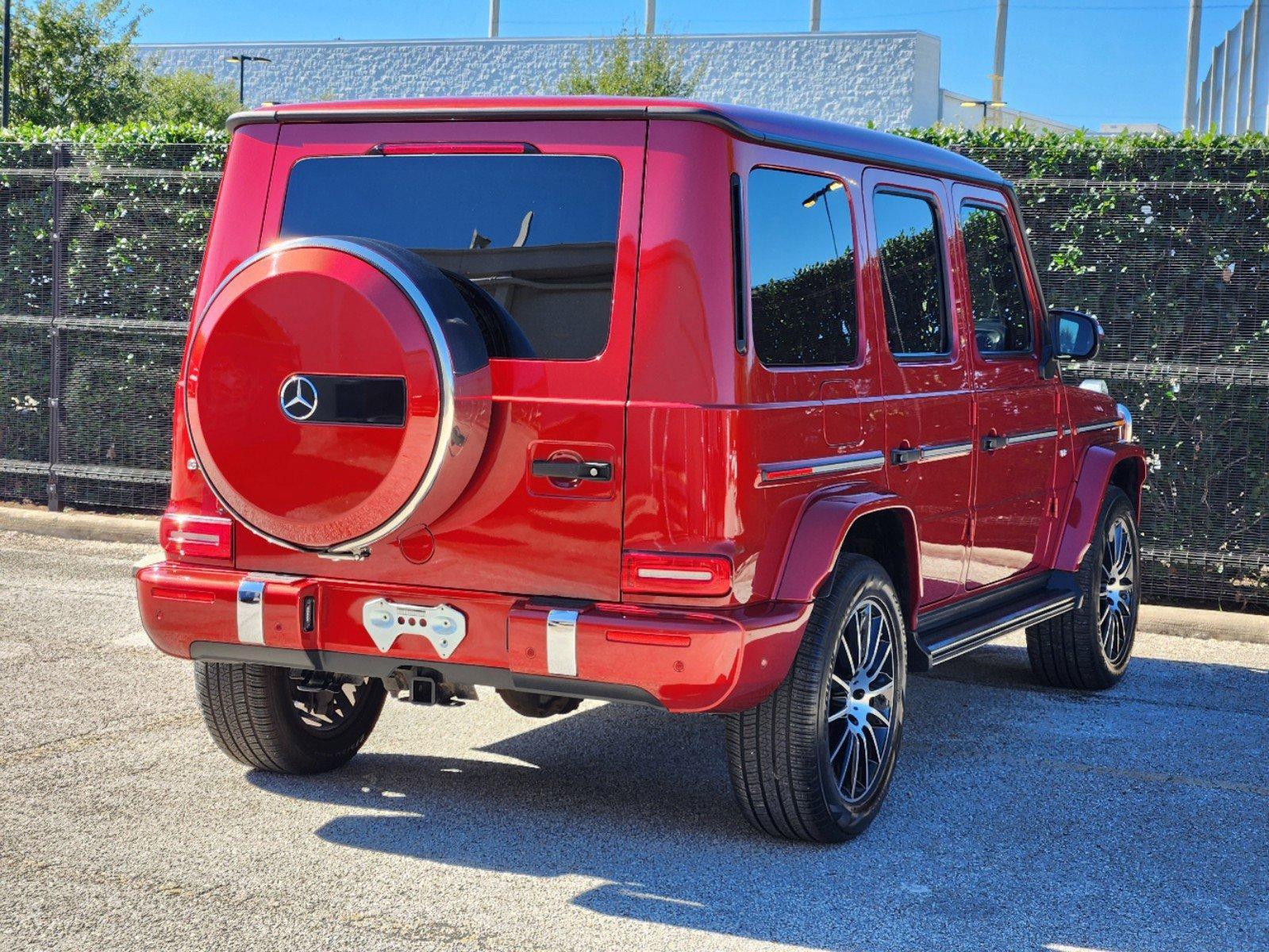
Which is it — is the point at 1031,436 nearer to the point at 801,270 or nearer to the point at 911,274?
the point at 911,274

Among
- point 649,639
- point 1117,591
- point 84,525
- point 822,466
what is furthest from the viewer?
point 84,525

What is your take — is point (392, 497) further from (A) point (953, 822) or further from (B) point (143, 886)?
(A) point (953, 822)

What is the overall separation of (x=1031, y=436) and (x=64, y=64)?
114ft

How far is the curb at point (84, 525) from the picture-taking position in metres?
10.4

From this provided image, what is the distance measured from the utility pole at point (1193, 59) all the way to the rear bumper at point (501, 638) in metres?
38.2

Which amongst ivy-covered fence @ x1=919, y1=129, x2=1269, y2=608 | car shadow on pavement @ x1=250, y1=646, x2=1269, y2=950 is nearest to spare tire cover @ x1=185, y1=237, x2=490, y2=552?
car shadow on pavement @ x1=250, y1=646, x2=1269, y2=950

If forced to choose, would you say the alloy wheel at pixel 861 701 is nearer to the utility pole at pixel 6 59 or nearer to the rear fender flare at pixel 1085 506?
the rear fender flare at pixel 1085 506

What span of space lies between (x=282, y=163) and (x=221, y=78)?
166 ft

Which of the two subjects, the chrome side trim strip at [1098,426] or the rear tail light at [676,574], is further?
the chrome side trim strip at [1098,426]

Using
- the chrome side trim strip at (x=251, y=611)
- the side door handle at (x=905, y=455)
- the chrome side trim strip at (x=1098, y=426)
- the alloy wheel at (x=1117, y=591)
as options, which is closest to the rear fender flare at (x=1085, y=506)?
the chrome side trim strip at (x=1098, y=426)

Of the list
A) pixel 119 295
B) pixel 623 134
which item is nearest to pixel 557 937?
pixel 623 134

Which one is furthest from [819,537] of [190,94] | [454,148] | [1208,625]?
[190,94]

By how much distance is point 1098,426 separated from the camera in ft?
23.4

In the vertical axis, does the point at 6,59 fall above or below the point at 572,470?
above
